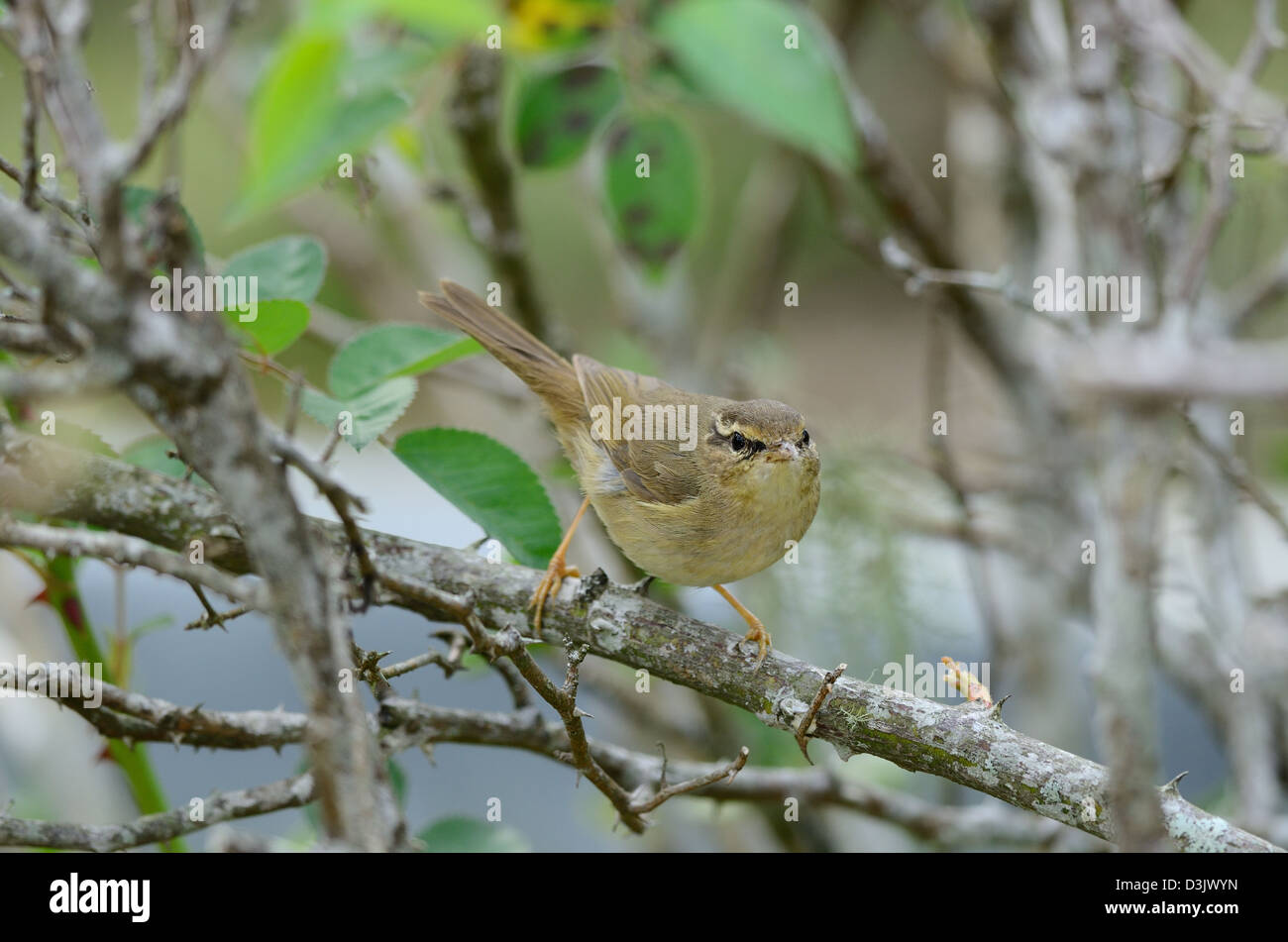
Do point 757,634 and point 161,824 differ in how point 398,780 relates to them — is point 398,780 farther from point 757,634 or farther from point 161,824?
point 757,634

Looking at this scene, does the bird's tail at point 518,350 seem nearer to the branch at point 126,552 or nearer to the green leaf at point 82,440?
the green leaf at point 82,440

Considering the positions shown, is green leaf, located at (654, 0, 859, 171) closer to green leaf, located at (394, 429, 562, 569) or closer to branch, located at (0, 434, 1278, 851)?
green leaf, located at (394, 429, 562, 569)

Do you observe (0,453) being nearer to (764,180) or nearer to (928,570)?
(928,570)

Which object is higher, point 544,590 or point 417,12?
point 417,12

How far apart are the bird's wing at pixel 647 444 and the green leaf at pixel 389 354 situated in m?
0.97

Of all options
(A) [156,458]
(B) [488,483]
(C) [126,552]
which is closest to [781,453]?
(B) [488,483]

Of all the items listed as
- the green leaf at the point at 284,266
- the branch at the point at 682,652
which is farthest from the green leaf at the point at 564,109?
the branch at the point at 682,652

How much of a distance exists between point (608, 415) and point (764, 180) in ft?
8.36

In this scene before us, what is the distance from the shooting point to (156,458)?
7.04 ft

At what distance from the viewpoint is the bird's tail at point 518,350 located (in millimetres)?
3020

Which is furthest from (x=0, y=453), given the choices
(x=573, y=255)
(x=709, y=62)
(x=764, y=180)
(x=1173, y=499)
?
(x=573, y=255)

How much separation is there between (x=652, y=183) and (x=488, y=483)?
1091 millimetres

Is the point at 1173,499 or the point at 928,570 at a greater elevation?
the point at 1173,499
